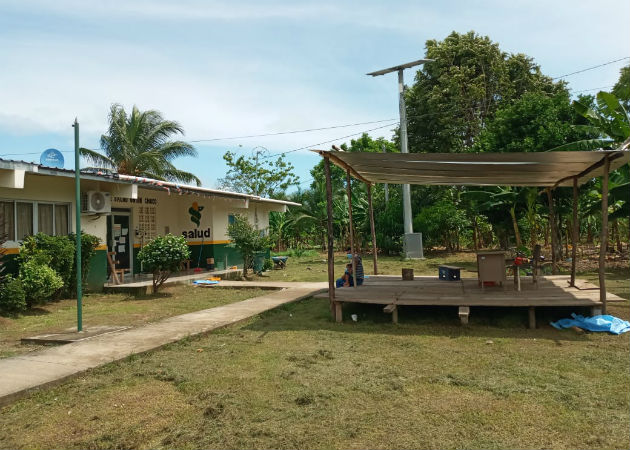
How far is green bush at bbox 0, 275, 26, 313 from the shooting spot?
30.2ft

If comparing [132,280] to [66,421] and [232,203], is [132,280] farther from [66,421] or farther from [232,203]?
[66,421]

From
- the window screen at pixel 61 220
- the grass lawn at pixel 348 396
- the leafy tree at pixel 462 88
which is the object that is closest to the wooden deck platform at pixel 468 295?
the grass lawn at pixel 348 396

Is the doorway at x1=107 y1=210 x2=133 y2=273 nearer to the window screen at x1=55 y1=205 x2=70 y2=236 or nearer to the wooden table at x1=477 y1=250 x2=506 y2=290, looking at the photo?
the window screen at x1=55 y1=205 x2=70 y2=236

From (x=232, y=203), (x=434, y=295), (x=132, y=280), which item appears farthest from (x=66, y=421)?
(x=232, y=203)

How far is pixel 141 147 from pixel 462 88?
17.5 meters

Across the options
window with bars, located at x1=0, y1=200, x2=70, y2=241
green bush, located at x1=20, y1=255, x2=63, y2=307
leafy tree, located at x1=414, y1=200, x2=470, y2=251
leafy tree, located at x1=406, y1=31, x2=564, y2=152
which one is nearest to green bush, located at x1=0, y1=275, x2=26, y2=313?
green bush, located at x1=20, y1=255, x2=63, y2=307

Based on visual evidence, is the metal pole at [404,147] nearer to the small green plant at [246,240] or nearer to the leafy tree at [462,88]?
the leafy tree at [462,88]

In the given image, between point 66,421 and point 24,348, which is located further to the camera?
point 24,348

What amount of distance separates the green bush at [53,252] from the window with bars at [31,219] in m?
0.38

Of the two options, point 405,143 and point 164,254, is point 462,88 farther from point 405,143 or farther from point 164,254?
point 164,254

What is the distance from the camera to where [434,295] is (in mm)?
8891

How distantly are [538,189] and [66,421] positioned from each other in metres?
16.1

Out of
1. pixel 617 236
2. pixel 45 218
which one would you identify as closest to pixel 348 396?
pixel 45 218

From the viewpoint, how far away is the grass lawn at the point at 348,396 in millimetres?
3854
